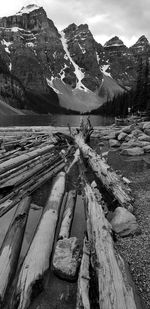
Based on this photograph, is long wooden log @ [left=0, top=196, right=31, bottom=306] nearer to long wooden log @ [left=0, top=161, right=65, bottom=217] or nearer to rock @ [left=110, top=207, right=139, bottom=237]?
long wooden log @ [left=0, top=161, right=65, bottom=217]

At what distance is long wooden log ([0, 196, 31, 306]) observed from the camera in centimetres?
493

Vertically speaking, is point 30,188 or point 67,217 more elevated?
point 30,188

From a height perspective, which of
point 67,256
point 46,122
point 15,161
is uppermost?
point 46,122

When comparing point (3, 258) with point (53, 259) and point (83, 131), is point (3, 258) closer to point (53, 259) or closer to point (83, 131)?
point (53, 259)

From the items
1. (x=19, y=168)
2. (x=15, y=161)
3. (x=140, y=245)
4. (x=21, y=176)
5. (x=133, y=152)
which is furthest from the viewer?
(x=133, y=152)

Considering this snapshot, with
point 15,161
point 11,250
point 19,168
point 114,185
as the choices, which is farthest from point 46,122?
point 11,250

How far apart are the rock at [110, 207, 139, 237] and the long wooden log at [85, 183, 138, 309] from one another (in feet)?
2.28

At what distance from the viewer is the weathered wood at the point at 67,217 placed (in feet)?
22.9

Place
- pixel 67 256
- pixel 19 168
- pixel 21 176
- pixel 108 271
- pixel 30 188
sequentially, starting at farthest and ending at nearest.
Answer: pixel 19 168, pixel 21 176, pixel 30 188, pixel 67 256, pixel 108 271

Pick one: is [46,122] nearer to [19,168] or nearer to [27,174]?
[19,168]

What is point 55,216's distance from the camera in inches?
311

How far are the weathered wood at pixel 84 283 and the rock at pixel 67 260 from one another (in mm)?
274

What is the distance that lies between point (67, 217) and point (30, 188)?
121 inches

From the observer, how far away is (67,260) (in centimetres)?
581
